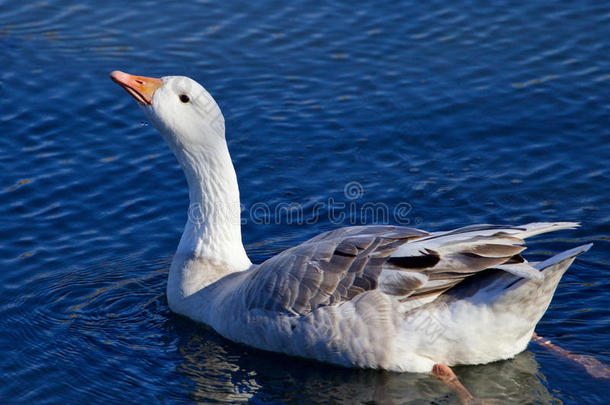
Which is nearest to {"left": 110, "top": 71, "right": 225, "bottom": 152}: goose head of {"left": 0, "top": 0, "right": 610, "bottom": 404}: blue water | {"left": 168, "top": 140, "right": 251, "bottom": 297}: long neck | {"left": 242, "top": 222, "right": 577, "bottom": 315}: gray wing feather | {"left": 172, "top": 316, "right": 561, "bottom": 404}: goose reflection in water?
{"left": 168, "top": 140, "right": 251, "bottom": 297}: long neck

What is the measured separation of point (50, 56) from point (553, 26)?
8.34 metres

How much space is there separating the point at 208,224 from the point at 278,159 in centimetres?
291

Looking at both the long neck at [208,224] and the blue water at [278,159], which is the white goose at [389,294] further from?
the long neck at [208,224]

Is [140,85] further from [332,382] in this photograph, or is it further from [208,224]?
[332,382]

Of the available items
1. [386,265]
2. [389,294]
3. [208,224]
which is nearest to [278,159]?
[208,224]

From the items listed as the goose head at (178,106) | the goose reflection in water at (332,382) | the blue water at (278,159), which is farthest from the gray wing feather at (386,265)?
the goose head at (178,106)

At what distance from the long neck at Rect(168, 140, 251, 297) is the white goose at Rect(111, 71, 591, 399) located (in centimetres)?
44

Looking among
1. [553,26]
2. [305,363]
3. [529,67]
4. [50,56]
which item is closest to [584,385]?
[305,363]

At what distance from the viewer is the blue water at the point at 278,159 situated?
8.55 m

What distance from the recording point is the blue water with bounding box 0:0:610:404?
8547 millimetres

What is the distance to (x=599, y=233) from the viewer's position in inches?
416

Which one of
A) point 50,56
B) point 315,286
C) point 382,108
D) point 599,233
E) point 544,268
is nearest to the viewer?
point 544,268

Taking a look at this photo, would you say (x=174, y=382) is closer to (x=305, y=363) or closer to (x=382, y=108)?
(x=305, y=363)

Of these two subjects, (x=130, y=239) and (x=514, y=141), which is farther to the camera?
(x=514, y=141)
